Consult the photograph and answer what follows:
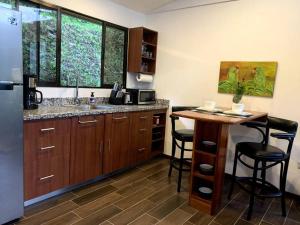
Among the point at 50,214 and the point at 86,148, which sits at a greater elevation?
the point at 86,148

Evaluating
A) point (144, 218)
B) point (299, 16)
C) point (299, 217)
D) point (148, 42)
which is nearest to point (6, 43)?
point (144, 218)

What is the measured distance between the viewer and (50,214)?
218 cm

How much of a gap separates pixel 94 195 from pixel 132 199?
1.44 ft

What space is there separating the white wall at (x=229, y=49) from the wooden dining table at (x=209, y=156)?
0.76m

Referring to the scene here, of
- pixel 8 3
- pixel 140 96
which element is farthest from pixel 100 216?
pixel 8 3

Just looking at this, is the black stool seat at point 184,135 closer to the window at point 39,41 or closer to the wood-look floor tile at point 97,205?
the wood-look floor tile at point 97,205

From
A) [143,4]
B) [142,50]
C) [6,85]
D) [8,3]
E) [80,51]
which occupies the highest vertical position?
[143,4]

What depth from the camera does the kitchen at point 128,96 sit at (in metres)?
2.27

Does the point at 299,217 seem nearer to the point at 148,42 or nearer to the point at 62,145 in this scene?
the point at 62,145

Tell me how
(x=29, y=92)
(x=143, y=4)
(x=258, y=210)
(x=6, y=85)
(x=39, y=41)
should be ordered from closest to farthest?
(x=6, y=85)
(x=29, y=92)
(x=258, y=210)
(x=39, y=41)
(x=143, y=4)

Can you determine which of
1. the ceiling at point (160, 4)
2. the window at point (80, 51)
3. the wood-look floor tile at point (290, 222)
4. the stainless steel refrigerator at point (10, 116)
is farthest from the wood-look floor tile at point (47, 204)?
the ceiling at point (160, 4)

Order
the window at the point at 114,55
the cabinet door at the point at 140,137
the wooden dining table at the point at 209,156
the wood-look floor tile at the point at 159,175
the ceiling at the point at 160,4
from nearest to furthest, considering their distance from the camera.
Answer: the wooden dining table at the point at 209,156, the wood-look floor tile at the point at 159,175, the cabinet door at the point at 140,137, the ceiling at the point at 160,4, the window at the point at 114,55

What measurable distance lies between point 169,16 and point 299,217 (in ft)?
10.8

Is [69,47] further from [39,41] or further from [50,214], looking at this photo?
[50,214]
